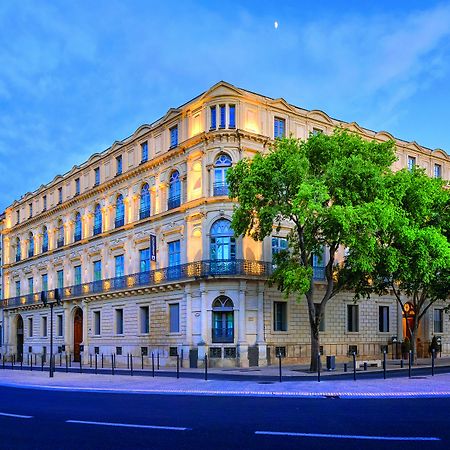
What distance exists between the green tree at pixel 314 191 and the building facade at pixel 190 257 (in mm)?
5777

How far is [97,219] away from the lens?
152 feet

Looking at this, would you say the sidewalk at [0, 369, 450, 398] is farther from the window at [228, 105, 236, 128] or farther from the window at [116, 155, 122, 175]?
the window at [116, 155, 122, 175]

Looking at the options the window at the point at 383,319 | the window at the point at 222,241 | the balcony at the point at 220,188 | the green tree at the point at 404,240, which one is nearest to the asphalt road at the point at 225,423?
the green tree at the point at 404,240

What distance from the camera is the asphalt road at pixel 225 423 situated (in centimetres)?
965

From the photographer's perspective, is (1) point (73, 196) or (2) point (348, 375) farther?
(1) point (73, 196)

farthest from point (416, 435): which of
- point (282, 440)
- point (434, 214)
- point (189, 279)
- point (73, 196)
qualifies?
point (73, 196)

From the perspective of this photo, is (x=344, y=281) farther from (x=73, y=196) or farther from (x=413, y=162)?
(x=73, y=196)

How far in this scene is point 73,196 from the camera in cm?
4950

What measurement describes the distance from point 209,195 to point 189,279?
194 inches

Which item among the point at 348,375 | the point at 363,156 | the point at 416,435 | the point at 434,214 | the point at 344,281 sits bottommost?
the point at 348,375

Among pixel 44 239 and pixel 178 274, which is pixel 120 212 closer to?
pixel 178 274

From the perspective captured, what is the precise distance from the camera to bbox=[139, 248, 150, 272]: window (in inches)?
1576

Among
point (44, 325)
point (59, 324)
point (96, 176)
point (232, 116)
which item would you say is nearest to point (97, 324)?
point (59, 324)

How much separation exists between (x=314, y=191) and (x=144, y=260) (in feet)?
59.9
